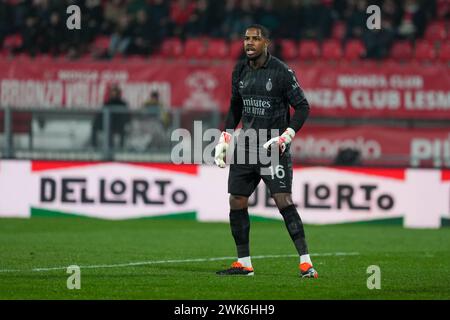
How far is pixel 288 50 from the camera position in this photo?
81.3 ft

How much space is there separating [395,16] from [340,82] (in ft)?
10.2

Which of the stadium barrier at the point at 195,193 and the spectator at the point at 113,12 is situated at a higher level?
the spectator at the point at 113,12

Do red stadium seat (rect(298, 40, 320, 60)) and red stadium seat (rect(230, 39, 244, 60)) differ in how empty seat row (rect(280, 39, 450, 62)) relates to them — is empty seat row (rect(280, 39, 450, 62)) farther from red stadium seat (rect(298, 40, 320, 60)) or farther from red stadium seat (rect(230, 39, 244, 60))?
red stadium seat (rect(230, 39, 244, 60))

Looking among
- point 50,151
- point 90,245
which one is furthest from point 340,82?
point 90,245

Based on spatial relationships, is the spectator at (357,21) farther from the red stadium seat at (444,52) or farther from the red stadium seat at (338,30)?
the red stadium seat at (444,52)

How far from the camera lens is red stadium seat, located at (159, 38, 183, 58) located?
1008 inches

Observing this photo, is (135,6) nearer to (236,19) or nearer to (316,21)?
(236,19)

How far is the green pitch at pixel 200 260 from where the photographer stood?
9562 millimetres

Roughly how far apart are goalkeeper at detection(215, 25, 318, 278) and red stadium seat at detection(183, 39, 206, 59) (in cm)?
1443

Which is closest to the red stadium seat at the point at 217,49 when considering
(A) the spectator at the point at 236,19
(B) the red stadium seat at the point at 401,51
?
(A) the spectator at the point at 236,19

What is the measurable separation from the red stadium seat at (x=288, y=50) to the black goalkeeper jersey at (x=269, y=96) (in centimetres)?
1367

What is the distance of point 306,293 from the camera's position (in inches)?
372

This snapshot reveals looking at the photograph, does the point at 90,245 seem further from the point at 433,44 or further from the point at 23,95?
the point at 433,44

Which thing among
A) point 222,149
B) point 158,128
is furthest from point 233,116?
point 158,128
